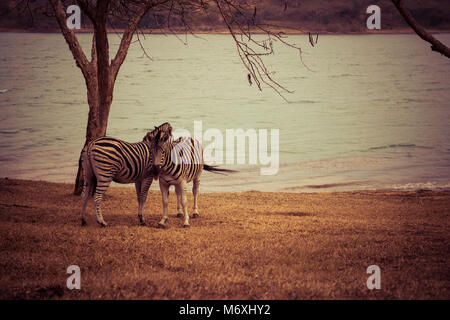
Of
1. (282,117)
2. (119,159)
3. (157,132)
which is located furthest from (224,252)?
(282,117)

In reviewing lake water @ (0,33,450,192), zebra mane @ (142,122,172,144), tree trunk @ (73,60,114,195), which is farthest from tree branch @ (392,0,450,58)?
lake water @ (0,33,450,192)

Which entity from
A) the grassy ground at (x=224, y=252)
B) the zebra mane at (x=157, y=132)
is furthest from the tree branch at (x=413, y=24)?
the zebra mane at (x=157, y=132)

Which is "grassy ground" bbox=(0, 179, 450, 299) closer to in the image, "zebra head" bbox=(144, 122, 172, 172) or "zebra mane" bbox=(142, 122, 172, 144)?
"zebra head" bbox=(144, 122, 172, 172)

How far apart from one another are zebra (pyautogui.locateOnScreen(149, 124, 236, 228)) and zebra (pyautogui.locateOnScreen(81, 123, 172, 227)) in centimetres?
19

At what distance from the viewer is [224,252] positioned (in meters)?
9.09

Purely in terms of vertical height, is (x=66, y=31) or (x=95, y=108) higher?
(x=66, y=31)

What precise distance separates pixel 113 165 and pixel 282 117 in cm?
4570

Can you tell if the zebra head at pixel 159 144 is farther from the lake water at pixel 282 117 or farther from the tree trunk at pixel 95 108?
the lake water at pixel 282 117

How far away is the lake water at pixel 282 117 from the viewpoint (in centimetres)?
2652

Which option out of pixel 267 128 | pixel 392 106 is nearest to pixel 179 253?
pixel 267 128

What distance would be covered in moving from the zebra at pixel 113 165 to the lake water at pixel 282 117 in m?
11.2

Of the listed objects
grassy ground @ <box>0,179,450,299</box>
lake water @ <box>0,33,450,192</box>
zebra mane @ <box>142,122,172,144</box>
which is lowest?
lake water @ <box>0,33,450,192</box>

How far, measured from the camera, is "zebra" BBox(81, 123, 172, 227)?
10570 mm

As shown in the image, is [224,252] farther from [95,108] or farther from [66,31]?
[66,31]
